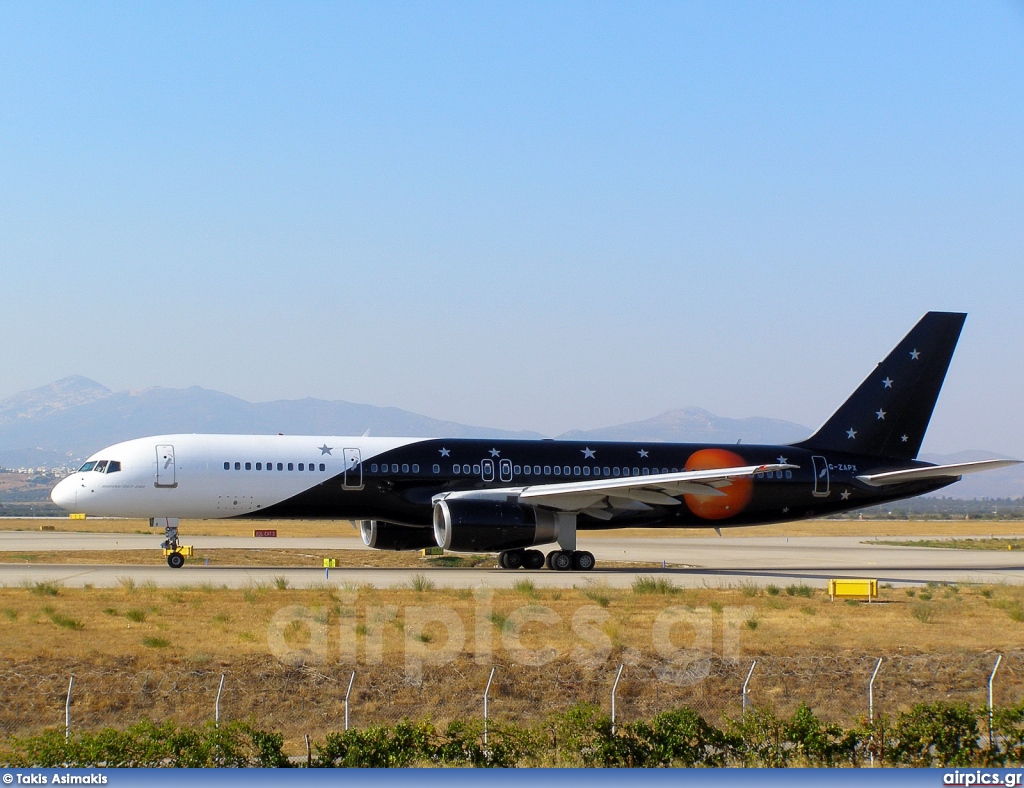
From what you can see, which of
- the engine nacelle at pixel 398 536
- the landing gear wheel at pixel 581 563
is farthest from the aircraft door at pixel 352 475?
the landing gear wheel at pixel 581 563

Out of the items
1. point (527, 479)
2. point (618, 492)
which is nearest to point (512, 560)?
point (527, 479)

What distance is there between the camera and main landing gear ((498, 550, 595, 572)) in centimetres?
3412

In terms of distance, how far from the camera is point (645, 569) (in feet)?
122

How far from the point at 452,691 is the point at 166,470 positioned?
705 inches

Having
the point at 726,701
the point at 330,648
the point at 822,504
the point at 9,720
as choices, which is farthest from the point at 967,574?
the point at 9,720

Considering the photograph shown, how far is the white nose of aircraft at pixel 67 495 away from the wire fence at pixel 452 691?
1606 centimetres

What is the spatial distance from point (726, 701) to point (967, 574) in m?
23.7

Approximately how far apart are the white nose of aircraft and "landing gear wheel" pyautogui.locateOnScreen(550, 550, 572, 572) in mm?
13981

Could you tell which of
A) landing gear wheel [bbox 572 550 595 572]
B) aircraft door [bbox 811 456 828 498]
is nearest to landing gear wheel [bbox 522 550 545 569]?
landing gear wheel [bbox 572 550 595 572]

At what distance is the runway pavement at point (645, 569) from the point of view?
99.2ft

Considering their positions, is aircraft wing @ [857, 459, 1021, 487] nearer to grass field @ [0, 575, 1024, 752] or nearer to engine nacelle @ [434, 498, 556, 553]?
grass field @ [0, 575, 1024, 752]

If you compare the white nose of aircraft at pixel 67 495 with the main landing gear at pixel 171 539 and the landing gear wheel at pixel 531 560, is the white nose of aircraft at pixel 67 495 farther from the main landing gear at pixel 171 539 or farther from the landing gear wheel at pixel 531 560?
the landing gear wheel at pixel 531 560

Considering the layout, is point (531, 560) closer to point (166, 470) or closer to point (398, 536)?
point (398, 536)

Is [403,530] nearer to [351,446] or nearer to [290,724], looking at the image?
[351,446]
